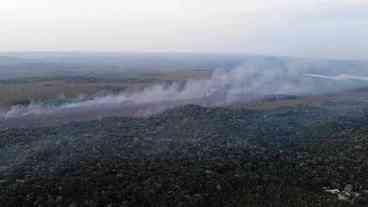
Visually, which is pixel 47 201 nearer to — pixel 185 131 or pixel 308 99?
pixel 185 131

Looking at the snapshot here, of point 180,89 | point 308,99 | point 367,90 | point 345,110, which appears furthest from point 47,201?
point 367,90

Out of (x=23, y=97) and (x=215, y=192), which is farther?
(x=23, y=97)

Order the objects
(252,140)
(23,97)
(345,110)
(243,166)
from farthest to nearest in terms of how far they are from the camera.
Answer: (23,97), (345,110), (252,140), (243,166)

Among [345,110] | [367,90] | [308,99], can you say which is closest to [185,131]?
[345,110]

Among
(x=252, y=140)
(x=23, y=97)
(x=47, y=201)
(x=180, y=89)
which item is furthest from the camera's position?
(x=180, y=89)

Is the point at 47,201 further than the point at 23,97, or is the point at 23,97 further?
the point at 23,97

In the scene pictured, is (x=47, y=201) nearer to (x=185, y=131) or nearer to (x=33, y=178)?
(x=33, y=178)

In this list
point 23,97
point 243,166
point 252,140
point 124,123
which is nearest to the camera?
point 243,166

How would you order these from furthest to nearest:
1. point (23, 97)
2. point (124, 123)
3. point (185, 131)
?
point (23, 97) < point (124, 123) < point (185, 131)
